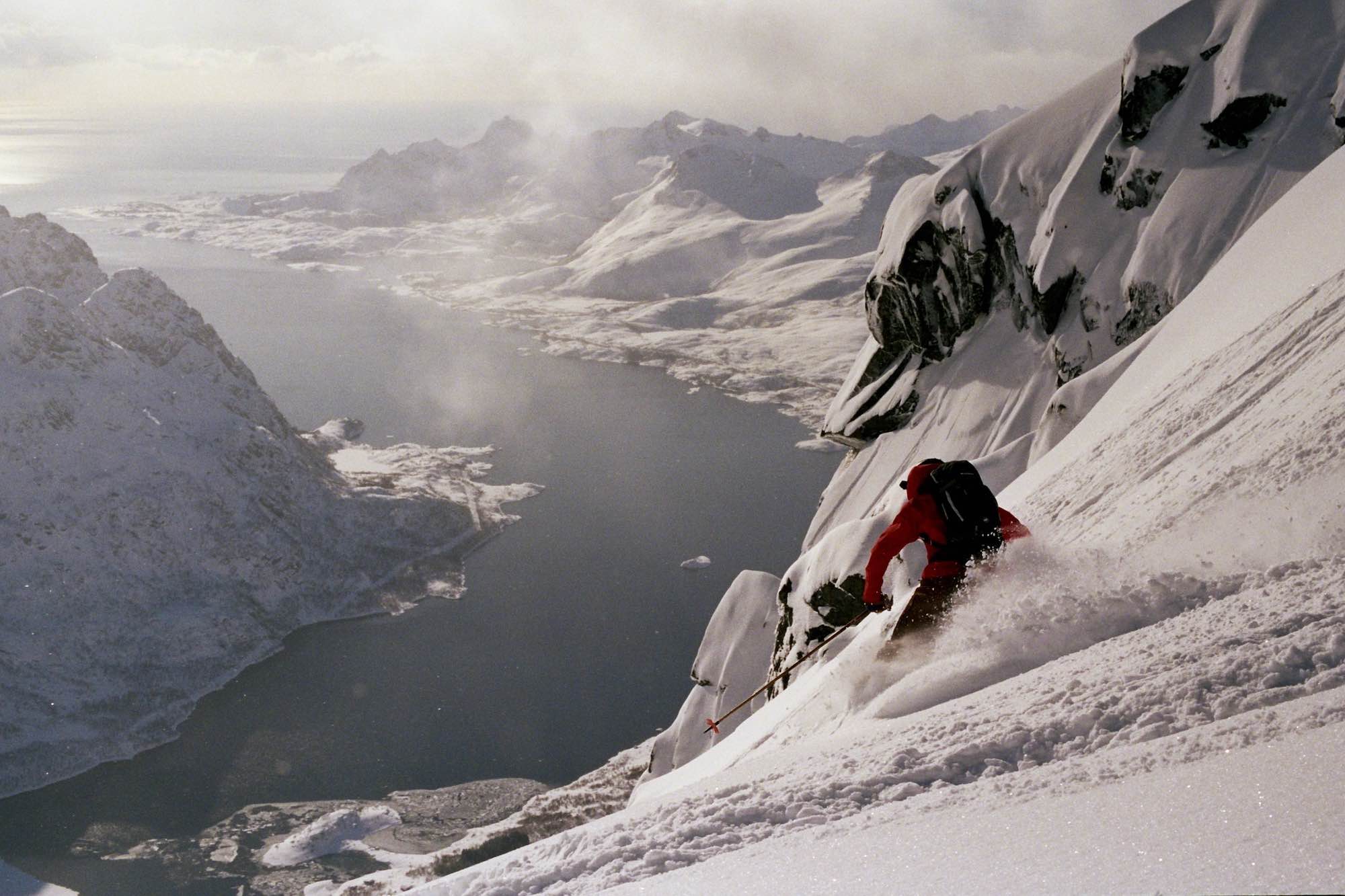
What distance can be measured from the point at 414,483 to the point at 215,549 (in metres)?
16.7

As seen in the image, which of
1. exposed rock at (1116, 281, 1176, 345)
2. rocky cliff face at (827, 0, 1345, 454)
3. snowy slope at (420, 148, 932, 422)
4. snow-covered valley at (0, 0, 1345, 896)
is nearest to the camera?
snow-covered valley at (0, 0, 1345, 896)

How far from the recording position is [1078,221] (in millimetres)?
26969

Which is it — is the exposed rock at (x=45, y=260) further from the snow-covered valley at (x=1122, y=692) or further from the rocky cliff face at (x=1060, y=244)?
the snow-covered valley at (x=1122, y=692)

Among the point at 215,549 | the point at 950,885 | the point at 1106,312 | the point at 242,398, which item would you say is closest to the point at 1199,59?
the point at 1106,312

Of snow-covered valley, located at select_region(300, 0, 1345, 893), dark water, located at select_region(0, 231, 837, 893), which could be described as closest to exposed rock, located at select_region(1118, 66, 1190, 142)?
snow-covered valley, located at select_region(300, 0, 1345, 893)

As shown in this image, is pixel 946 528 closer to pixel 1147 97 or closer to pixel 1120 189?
pixel 1120 189

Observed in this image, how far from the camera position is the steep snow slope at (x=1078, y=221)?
23.4 m

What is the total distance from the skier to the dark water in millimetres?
38245

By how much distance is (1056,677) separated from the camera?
18.0 ft

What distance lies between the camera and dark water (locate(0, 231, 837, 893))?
1724 inches

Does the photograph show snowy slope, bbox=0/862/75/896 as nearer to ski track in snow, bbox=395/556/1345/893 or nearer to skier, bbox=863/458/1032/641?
skier, bbox=863/458/1032/641

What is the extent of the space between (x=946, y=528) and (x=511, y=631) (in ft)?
167

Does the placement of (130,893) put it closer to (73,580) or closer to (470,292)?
(73,580)

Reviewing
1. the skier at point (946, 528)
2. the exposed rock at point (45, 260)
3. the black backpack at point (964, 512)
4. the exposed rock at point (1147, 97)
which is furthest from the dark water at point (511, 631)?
the black backpack at point (964, 512)
